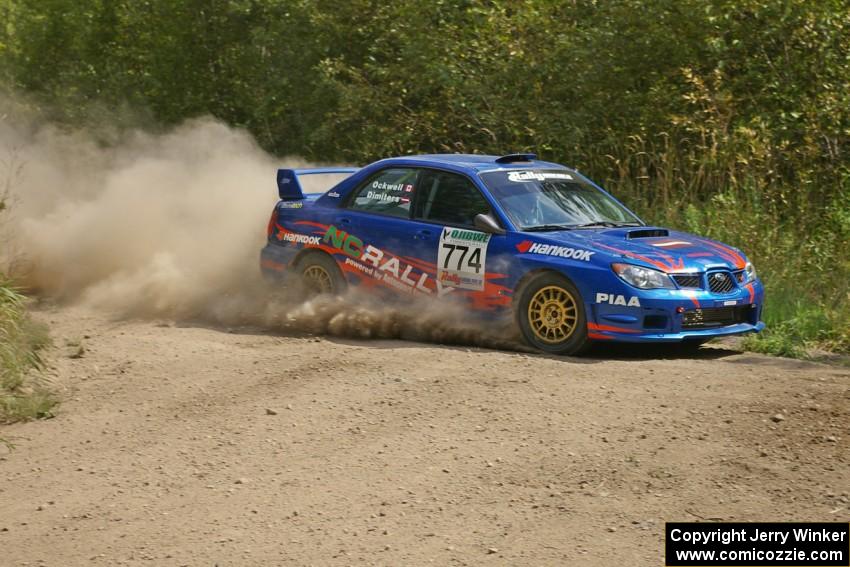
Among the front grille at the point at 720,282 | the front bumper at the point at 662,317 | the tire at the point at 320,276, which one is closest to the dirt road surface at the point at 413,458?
the front bumper at the point at 662,317

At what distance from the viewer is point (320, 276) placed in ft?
37.0

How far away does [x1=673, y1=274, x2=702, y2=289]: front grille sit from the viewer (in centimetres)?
923

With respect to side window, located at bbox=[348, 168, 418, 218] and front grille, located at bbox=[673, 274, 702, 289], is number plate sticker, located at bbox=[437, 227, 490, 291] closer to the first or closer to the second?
side window, located at bbox=[348, 168, 418, 218]

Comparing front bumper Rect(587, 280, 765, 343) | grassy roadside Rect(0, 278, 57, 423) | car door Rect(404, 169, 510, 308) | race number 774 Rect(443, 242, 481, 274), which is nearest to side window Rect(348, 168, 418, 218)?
car door Rect(404, 169, 510, 308)

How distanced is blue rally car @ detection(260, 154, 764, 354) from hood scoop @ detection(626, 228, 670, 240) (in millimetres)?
19

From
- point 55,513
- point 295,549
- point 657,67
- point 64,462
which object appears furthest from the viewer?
point 657,67

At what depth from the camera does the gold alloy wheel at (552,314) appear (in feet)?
31.0

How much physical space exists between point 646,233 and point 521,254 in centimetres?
111

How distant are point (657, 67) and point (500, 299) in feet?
19.1

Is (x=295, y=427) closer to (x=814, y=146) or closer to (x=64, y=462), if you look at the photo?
(x=64, y=462)

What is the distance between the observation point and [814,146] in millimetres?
13031

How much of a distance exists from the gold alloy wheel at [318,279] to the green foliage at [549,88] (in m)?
3.85

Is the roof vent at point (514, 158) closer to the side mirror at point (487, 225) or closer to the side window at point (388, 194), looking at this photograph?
the side window at point (388, 194)

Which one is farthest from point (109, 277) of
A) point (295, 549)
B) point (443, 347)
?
point (295, 549)
